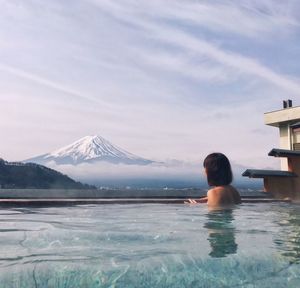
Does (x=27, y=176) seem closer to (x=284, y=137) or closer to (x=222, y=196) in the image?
(x=284, y=137)

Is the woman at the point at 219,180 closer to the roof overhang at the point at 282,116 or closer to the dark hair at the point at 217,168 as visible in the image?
the dark hair at the point at 217,168

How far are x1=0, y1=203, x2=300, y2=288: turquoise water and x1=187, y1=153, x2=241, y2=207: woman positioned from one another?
1279 millimetres

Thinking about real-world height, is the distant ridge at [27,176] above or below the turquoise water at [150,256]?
above

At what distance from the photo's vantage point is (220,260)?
3145 millimetres

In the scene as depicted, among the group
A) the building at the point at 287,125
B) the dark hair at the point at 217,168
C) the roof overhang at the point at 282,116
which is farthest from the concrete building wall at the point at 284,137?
the dark hair at the point at 217,168

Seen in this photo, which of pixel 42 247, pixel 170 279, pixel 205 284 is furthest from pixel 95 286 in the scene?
pixel 42 247

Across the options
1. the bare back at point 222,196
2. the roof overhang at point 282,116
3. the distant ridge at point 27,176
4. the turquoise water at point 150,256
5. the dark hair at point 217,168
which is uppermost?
the roof overhang at point 282,116

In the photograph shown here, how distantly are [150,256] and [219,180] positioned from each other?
337 centimetres

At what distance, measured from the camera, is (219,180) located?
650cm

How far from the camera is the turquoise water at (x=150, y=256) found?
108 inches

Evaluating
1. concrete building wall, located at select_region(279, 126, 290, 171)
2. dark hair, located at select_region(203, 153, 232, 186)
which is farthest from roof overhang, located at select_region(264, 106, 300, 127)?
dark hair, located at select_region(203, 153, 232, 186)

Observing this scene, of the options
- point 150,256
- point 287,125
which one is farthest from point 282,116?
point 150,256

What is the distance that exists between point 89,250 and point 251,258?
132cm

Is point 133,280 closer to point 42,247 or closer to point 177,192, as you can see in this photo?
point 42,247
